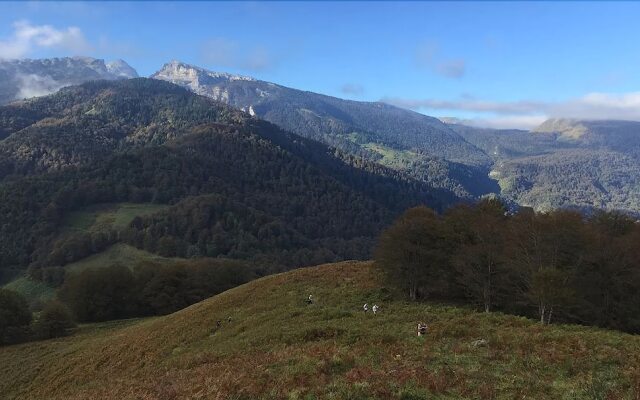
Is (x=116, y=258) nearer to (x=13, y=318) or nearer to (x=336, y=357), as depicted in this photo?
(x=13, y=318)

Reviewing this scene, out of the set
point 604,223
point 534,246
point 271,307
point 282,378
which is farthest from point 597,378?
point 604,223

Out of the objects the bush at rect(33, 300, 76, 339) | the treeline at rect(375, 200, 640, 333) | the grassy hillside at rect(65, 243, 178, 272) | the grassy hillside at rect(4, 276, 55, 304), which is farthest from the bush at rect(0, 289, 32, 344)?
the grassy hillside at rect(65, 243, 178, 272)

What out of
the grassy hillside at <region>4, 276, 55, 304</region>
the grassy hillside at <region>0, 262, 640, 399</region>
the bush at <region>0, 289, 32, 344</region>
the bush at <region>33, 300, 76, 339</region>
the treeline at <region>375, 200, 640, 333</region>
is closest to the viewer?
the grassy hillside at <region>0, 262, 640, 399</region>

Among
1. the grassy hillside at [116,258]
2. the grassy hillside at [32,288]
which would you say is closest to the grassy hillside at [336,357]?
the grassy hillside at [32,288]

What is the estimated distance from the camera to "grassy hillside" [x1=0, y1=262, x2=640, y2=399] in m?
19.0

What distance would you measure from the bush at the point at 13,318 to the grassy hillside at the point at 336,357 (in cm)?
2546

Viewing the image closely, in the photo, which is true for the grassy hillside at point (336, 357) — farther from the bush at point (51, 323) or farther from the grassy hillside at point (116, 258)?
the grassy hillside at point (116, 258)


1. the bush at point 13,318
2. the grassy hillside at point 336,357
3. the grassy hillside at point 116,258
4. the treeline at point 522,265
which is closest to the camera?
the grassy hillside at point 336,357

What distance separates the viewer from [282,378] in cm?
2073

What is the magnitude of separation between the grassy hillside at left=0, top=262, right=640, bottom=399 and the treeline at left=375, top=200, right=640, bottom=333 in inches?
156

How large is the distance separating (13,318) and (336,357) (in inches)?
2959

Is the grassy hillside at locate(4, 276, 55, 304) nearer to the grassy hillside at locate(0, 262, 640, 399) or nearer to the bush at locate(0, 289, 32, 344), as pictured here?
the bush at locate(0, 289, 32, 344)

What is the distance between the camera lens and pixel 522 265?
38812 millimetres

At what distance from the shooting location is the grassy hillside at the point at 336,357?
19.0 metres
